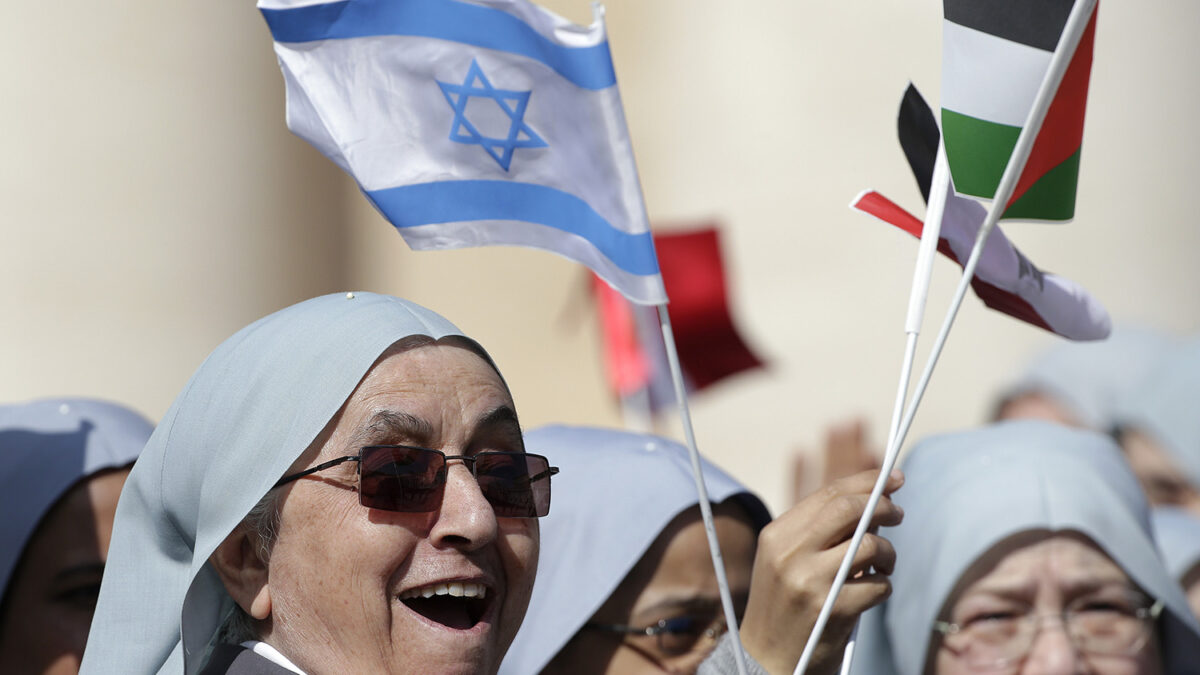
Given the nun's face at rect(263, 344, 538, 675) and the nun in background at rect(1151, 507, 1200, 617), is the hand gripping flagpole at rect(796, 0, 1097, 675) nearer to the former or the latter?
the nun's face at rect(263, 344, 538, 675)

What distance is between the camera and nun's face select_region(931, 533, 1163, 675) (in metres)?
3.83

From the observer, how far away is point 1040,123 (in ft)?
8.71

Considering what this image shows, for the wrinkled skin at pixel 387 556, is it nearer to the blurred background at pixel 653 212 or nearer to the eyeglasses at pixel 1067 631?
the eyeglasses at pixel 1067 631

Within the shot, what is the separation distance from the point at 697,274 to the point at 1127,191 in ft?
16.4

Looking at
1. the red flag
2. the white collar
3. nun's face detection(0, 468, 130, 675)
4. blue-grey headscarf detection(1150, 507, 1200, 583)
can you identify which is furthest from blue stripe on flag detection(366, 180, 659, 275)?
the red flag

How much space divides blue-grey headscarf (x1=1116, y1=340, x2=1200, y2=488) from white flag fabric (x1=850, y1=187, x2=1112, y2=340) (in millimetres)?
4144

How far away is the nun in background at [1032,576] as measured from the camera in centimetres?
387

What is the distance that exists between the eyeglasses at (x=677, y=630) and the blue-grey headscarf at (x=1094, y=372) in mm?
5396

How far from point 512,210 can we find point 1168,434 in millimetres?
5050

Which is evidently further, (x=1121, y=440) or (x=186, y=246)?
(x=186, y=246)

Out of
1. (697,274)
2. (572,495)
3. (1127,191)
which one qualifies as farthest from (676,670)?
(1127,191)

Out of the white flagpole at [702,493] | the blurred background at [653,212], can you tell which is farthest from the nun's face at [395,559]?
the blurred background at [653,212]

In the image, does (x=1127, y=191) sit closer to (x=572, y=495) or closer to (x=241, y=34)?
(x=241, y=34)

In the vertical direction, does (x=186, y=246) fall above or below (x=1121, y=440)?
above
